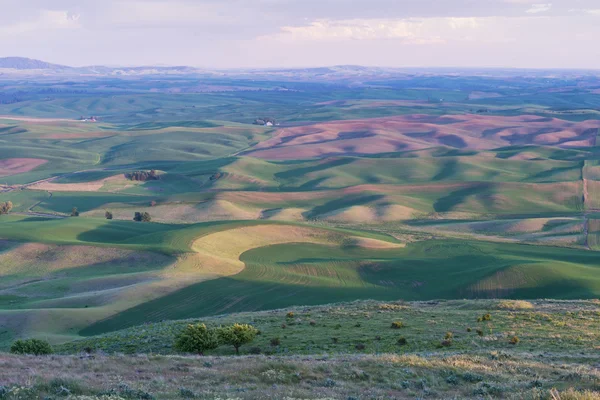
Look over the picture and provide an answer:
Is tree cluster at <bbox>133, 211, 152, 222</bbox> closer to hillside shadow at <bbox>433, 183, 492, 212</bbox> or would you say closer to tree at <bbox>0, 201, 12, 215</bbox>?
tree at <bbox>0, 201, 12, 215</bbox>

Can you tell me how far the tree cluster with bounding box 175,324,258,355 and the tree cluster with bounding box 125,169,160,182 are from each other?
349 feet

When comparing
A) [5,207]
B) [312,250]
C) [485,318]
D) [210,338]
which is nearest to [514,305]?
[485,318]

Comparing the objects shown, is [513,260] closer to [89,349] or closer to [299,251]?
[299,251]

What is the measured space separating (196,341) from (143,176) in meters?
108

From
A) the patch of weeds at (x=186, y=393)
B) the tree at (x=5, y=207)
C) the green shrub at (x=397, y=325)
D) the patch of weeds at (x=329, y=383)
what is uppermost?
the patch of weeds at (x=186, y=393)

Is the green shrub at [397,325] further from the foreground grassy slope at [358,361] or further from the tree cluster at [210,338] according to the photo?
the tree cluster at [210,338]

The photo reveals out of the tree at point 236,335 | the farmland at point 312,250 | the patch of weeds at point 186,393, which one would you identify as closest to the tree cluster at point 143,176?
the farmland at point 312,250

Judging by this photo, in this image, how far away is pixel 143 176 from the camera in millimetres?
133375

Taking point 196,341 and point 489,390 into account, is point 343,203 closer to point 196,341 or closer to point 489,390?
point 196,341

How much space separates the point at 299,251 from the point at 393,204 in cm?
3610

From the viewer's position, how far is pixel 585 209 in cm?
10238

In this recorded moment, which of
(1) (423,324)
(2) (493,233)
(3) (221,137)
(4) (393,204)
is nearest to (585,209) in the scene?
(2) (493,233)

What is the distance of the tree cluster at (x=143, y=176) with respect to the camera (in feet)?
437

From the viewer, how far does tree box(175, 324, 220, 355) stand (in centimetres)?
3009
